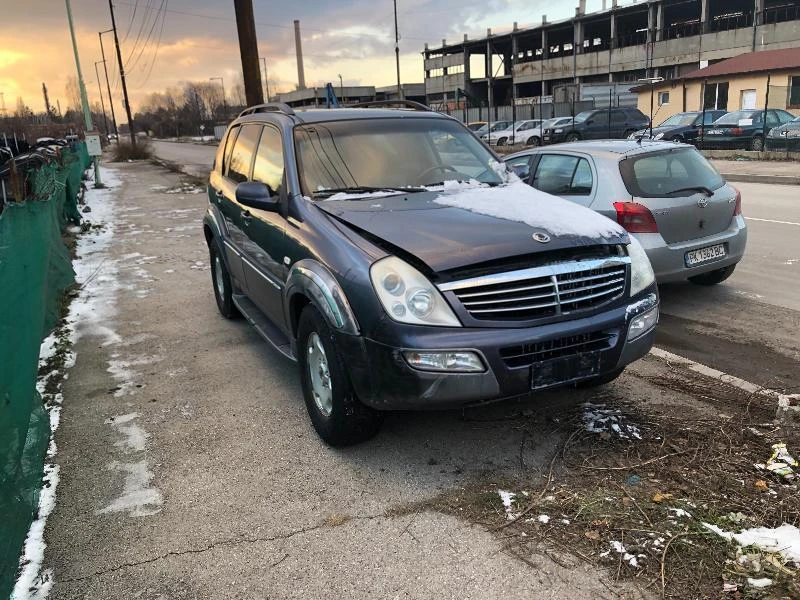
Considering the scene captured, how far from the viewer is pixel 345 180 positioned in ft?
14.2

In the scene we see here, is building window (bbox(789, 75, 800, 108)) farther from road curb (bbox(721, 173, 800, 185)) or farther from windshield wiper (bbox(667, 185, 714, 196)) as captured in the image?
windshield wiper (bbox(667, 185, 714, 196))

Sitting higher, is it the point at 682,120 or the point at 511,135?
the point at 682,120

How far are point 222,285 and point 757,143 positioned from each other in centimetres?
2184

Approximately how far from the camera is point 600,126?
31312 millimetres

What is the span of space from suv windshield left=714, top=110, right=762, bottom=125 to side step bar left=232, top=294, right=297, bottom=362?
74.4 ft

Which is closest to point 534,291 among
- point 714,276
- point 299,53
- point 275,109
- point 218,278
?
point 275,109

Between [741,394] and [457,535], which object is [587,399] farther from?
[457,535]

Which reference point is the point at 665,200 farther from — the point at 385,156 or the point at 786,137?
the point at 786,137

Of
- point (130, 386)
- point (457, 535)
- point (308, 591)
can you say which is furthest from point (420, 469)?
point (130, 386)

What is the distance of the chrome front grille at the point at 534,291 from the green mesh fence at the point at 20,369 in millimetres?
2181

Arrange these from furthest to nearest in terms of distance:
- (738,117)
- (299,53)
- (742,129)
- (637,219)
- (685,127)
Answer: (299,53) → (685,127) → (738,117) → (742,129) → (637,219)

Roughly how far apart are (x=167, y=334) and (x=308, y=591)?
4.11 metres

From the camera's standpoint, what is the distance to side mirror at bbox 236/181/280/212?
4238 millimetres

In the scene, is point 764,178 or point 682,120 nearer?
point 764,178
